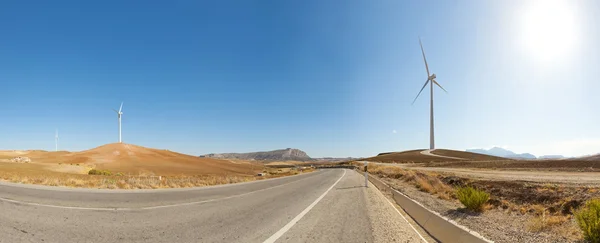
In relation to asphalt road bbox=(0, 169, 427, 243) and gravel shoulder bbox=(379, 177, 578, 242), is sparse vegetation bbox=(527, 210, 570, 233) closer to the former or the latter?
gravel shoulder bbox=(379, 177, 578, 242)

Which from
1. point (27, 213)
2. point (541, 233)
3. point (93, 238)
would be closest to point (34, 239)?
point (93, 238)

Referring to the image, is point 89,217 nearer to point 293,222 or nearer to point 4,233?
point 4,233

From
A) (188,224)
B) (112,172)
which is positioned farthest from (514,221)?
(112,172)

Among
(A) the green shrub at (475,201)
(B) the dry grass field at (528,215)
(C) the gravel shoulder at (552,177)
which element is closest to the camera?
(B) the dry grass field at (528,215)

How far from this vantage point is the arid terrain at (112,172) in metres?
22.3

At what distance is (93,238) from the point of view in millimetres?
6121

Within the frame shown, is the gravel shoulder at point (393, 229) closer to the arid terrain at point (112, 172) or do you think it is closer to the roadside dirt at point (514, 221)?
the roadside dirt at point (514, 221)

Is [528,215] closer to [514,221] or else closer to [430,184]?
[514,221]

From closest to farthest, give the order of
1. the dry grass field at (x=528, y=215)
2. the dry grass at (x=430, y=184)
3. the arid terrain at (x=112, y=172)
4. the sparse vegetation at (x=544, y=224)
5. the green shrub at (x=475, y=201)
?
the dry grass field at (x=528, y=215)
the sparse vegetation at (x=544, y=224)
the green shrub at (x=475, y=201)
the dry grass at (x=430, y=184)
the arid terrain at (x=112, y=172)

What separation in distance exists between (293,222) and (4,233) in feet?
21.4

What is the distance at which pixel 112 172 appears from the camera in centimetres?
4497

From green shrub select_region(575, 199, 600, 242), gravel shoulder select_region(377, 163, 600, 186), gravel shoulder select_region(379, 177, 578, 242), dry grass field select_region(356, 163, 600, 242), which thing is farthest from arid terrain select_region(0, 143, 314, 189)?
gravel shoulder select_region(377, 163, 600, 186)

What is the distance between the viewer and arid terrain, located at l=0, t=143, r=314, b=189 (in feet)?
73.2

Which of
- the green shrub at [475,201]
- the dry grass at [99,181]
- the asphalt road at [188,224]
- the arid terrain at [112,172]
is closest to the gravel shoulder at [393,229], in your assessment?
the asphalt road at [188,224]
